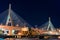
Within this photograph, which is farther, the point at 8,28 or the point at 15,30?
the point at 15,30

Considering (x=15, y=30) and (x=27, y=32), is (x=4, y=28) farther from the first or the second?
(x=27, y=32)

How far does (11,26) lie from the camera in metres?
Answer: 34.5

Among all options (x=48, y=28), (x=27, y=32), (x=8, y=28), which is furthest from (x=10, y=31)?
(x=48, y=28)

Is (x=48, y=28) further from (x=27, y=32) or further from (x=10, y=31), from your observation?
(x=27, y=32)

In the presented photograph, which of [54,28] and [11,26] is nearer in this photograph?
[11,26]

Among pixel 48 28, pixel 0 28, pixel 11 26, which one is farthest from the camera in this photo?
pixel 48 28

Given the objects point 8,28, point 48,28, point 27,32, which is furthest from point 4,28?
point 48,28

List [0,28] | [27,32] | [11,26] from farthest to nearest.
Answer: [11,26] → [0,28] → [27,32]

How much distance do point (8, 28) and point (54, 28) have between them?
17.7 m

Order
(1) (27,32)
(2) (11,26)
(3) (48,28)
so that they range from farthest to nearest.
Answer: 1. (3) (48,28)
2. (2) (11,26)
3. (1) (27,32)

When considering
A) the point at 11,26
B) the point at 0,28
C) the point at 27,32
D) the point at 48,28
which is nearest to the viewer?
the point at 27,32

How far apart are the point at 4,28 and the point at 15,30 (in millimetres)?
2795

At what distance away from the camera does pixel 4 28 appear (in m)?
33.6

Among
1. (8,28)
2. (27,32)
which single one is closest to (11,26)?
(8,28)
